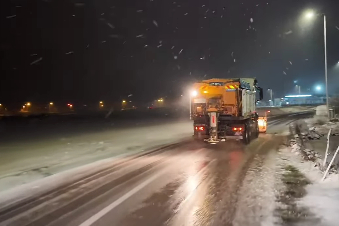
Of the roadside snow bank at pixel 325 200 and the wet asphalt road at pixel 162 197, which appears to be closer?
the roadside snow bank at pixel 325 200

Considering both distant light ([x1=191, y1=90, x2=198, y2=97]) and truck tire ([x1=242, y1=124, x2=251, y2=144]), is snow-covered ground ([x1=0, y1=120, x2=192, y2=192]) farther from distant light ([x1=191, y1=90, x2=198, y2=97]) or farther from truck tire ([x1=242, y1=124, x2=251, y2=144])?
truck tire ([x1=242, y1=124, x2=251, y2=144])

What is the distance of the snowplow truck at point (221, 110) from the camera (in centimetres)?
2041

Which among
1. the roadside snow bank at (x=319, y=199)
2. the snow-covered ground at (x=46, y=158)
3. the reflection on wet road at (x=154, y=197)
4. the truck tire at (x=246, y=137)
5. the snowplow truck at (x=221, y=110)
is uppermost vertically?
the snowplow truck at (x=221, y=110)

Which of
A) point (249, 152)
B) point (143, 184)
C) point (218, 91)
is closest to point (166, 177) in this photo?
point (143, 184)

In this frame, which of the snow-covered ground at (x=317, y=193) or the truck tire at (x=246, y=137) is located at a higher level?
the truck tire at (x=246, y=137)

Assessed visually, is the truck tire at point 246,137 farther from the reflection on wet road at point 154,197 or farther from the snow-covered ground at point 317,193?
the reflection on wet road at point 154,197

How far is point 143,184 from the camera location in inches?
407

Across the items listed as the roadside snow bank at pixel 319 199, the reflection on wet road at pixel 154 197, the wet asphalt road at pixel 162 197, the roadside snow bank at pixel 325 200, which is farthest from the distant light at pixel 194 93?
the roadside snow bank at pixel 325 200

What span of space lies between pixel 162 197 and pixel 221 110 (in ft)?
40.9

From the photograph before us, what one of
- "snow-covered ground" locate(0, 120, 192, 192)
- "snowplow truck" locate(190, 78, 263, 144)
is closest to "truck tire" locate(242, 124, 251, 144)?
"snowplow truck" locate(190, 78, 263, 144)

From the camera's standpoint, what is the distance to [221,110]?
20828 mm

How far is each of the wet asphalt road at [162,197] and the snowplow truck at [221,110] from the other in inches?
240

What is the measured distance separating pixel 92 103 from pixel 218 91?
334 ft

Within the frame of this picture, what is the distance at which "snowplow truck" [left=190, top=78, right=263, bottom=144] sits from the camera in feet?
66.9
